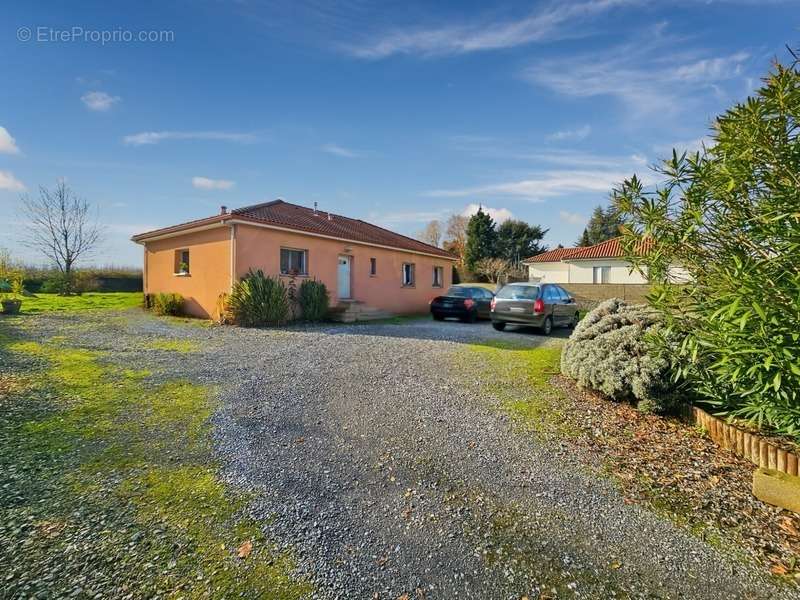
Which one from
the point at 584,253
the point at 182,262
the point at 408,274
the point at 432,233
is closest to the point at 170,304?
the point at 182,262

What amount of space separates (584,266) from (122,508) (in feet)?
108

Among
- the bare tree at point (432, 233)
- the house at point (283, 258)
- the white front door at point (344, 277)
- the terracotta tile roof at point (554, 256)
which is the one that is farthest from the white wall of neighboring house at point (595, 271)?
the white front door at point (344, 277)

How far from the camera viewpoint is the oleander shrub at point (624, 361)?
486cm

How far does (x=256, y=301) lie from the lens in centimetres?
1171

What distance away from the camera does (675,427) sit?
4582mm

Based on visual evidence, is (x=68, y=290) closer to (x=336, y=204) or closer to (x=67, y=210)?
(x=67, y=210)

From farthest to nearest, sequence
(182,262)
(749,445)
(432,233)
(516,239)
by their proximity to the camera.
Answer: (432,233) → (516,239) → (182,262) → (749,445)

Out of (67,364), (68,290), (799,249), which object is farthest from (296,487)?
(68,290)

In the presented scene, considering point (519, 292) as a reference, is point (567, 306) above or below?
below

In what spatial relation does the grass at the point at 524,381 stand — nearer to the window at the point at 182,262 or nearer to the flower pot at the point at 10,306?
the window at the point at 182,262

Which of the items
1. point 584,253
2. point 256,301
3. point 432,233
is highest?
point 432,233

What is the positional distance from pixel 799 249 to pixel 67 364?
32.2ft

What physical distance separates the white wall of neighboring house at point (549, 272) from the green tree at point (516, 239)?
206 inches

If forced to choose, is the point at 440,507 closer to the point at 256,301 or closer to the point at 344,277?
the point at 256,301
